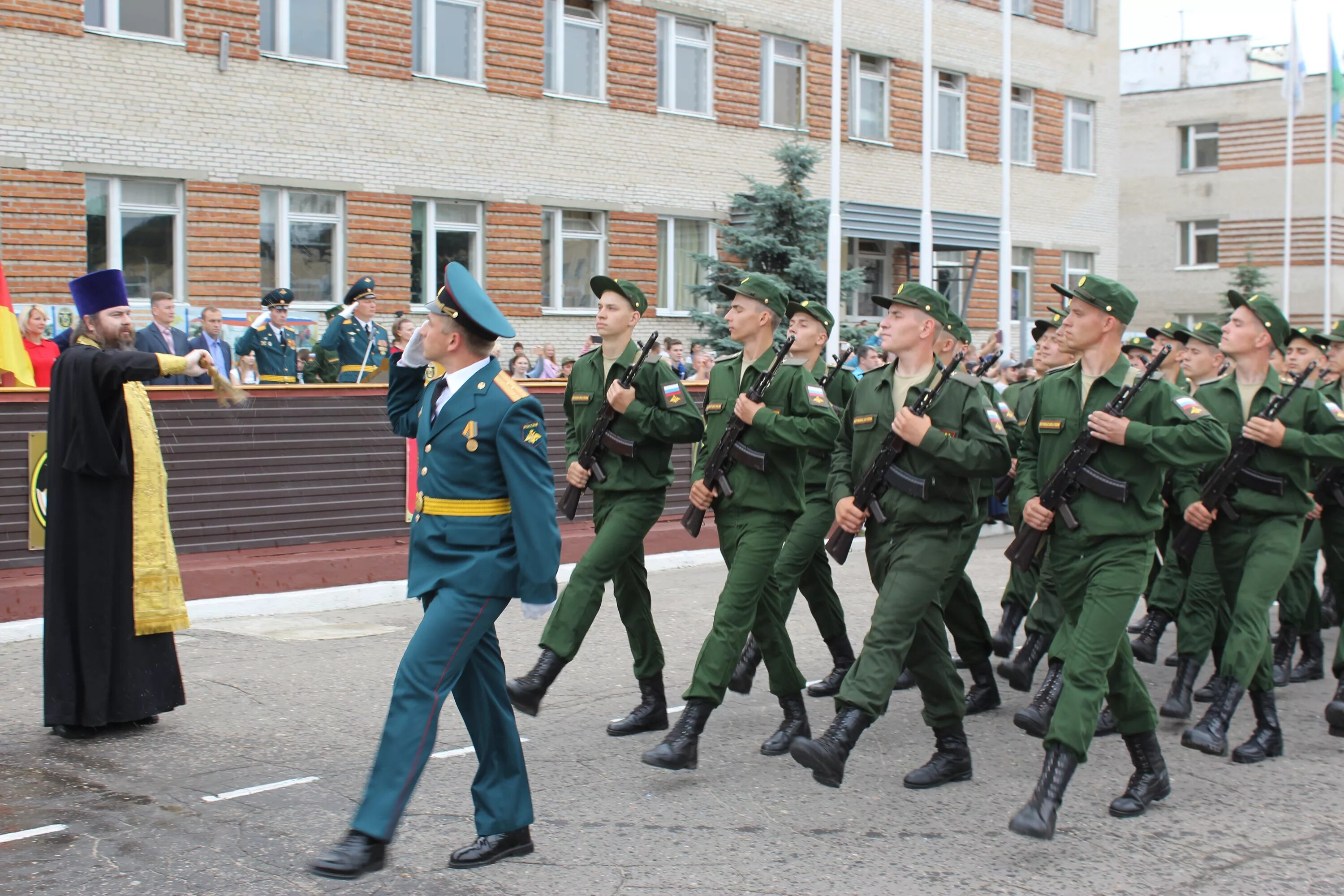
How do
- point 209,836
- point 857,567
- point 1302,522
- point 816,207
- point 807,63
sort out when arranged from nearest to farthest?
point 209,836 < point 1302,522 < point 857,567 < point 816,207 < point 807,63

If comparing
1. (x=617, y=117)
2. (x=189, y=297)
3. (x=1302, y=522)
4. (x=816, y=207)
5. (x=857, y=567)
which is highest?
(x=617, y=117)

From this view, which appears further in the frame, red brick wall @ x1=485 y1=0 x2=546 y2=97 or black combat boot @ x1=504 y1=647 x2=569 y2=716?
red brick wall @ x1=485 y1=0 x2=546 y2=97

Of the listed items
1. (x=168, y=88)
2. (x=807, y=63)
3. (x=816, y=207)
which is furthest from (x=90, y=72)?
(x=807, y=63)

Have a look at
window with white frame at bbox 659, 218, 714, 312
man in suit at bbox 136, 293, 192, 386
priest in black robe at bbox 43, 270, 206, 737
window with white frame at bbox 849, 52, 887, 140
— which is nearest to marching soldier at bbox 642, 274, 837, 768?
priest in black robe at bbox 43, 270, 206, 737

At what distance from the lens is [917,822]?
5.59 metres

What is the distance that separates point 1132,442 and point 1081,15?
94.3 ft

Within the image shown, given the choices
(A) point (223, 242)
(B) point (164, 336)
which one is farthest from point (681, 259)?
(B) point (164, 336)

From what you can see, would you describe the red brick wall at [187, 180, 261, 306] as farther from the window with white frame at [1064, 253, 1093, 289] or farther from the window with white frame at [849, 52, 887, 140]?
the window with white frame at [1064, 253, 1093, 289]

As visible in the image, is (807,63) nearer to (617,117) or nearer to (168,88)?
(617,117)

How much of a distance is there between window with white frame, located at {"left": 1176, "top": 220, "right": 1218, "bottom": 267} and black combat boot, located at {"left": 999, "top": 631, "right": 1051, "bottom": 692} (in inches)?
1606

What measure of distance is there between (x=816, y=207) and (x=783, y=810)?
1678 cm

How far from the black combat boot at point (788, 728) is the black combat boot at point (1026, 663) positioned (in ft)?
5.87

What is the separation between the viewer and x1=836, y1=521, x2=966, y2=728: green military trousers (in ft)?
18.7

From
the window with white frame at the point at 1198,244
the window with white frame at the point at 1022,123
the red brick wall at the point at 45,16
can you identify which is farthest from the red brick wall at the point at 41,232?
the window with white frame at the point at 1198,244
